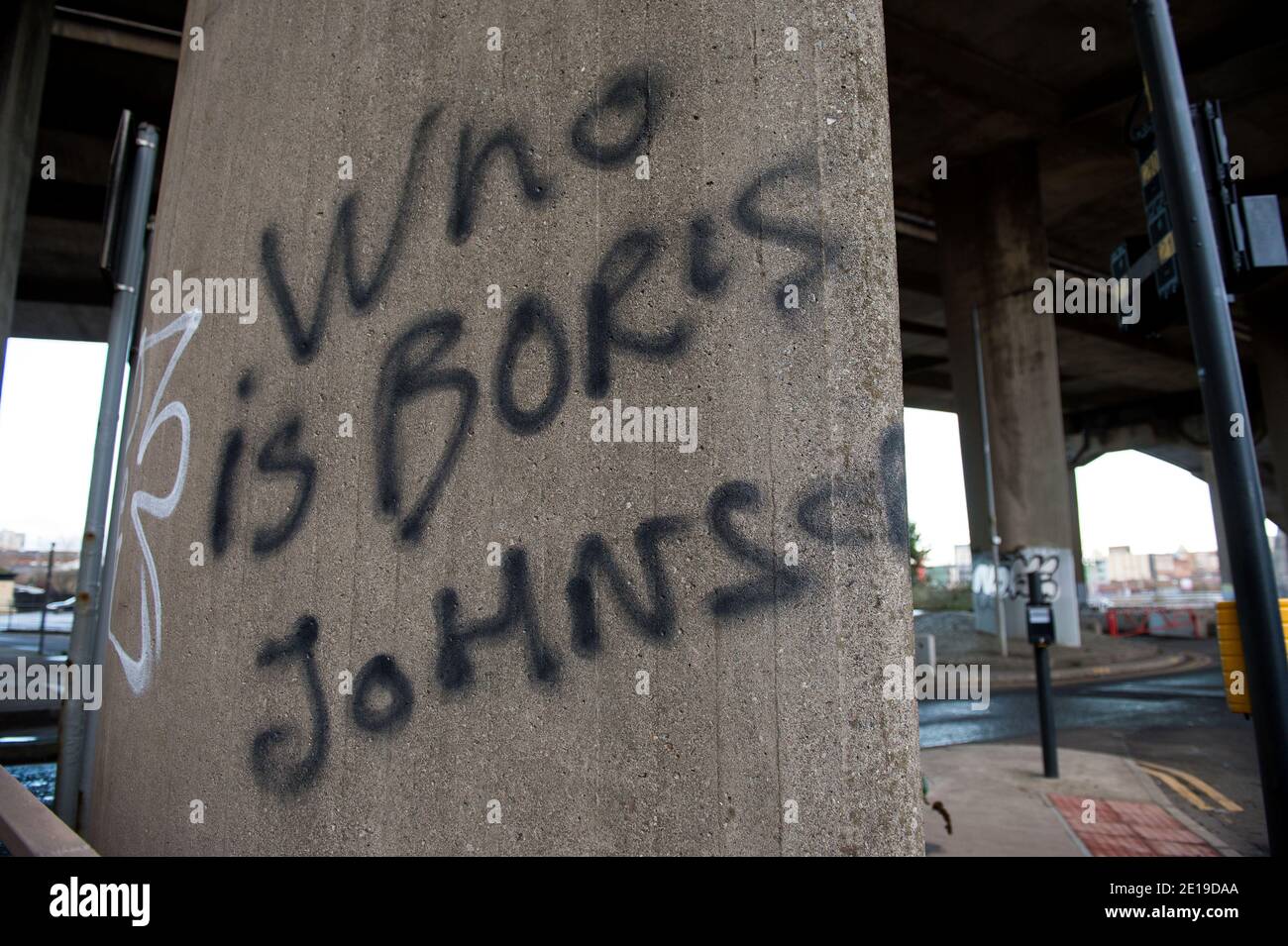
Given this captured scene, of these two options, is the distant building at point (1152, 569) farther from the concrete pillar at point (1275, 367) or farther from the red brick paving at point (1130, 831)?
the red brick paving at point (1130, 831)

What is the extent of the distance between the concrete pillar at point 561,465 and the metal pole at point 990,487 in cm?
1586

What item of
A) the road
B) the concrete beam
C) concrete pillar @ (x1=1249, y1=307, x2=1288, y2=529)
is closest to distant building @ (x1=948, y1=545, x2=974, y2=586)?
concrete pillar @ (x1=1249, y1=307, x2=1288, y2=529)

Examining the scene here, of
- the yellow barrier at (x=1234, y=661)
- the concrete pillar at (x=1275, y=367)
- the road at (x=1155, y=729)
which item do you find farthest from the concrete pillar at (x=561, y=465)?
the concrete pillar at (x=1275, y=367)

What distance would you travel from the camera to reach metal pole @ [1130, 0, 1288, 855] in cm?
270

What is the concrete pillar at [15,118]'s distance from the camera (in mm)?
10375

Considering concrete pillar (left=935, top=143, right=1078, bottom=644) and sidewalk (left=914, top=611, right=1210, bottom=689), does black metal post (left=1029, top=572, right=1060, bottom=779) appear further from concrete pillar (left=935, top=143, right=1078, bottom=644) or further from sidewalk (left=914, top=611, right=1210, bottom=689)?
concrete pillar (left=935, top=143, right=1078, bottom=644)

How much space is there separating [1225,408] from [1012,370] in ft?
52.8

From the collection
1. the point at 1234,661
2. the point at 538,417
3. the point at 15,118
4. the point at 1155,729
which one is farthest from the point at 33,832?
the point at 15,118

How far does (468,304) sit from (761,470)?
38.4 inches

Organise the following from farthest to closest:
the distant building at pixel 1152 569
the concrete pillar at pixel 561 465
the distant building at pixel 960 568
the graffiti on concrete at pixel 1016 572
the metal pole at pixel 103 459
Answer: the distant building at pixel 1152 569, the distant building at pixel 960 568, the graffiti on concrete at pixel 1016 572, the metal pole at pixel 103 459, the concrete pillar at pixel 561 465

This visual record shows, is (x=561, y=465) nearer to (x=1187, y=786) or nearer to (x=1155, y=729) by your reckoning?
(x=1187, y=786)

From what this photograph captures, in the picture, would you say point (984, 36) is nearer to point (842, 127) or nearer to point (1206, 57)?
point (1206, 57)

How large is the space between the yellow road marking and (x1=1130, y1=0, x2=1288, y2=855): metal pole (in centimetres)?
359
